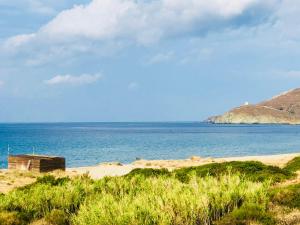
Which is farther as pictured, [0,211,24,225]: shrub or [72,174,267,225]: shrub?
[0,211,24,225]: shrub

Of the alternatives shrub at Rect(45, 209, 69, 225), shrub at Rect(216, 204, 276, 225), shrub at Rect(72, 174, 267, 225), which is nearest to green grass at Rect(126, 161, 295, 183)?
shrub at Rect(72, 174, 267, 225)

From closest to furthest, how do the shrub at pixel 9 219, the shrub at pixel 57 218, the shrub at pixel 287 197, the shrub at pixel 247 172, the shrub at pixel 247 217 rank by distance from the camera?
the shrub at pixel 247 217
the shrub at pixel 9 219
the shrub at pixel 57 218
the shrub at pixel 287 197
the shrub at pixel 247 172

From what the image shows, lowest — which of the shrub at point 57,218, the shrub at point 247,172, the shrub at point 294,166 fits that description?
Result: the shrub at point 57,218

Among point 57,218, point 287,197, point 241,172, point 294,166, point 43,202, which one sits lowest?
point 57,218

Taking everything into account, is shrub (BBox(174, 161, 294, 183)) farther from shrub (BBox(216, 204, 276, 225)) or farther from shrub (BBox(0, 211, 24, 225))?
shrub (BBox(0, 211, 24, 225))

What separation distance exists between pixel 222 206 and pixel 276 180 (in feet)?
30.2

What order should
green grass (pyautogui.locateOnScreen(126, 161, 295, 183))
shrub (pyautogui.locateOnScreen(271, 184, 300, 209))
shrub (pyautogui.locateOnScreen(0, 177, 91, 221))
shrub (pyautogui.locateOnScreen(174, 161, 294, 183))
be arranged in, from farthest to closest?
green grass (pyautogui.locateOnScreen(126, 161, 295, 183))
shrub (pyautogui.locateOnScreen(174, 161, 294, 183))
shrub (pyautogui.locateOnScreen(0, 177, 91, 221))
shrub (pyautogui.locateOnScreen(271, 184, 300, 209))

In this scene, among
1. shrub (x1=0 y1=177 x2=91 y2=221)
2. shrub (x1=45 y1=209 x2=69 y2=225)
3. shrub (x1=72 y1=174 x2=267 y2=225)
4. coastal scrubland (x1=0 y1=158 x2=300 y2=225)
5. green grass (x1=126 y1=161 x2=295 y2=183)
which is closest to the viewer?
shrub (x1=72 y1=174 x2=267 y2=225)

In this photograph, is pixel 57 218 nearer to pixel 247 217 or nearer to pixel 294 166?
pixel 247 217

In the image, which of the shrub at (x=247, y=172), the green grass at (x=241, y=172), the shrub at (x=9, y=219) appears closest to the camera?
the shrub at (x=9, y=219)

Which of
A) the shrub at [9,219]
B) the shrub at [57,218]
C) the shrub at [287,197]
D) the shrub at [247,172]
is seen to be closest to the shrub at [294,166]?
the shrub at [247,172]

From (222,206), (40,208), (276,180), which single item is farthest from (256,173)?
(40,208)

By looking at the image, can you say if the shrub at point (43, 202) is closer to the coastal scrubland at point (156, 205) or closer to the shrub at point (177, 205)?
the coastal scrubland at point (156, 205)

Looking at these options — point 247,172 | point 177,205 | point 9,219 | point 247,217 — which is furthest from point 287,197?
point 9,219
